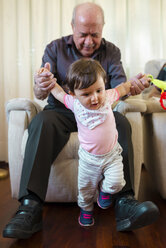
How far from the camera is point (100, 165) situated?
103cm

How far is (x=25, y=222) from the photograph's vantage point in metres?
0.95

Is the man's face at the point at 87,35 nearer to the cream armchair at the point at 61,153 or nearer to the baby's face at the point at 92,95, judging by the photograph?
the cream armchair at the point at 61,153

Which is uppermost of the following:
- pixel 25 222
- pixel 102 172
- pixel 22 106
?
pixel 22 106

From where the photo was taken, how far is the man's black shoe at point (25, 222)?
0.90 metres

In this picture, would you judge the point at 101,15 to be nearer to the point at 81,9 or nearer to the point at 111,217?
the point at 81,9

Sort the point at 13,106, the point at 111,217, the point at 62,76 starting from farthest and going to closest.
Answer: the point at 62,76
the point at 13,106
the point at 111,217

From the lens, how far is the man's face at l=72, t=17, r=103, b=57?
4.52 ft

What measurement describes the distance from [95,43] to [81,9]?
199mm

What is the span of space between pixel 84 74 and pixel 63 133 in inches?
14.3

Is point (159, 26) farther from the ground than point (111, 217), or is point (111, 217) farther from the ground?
point (159, 26)

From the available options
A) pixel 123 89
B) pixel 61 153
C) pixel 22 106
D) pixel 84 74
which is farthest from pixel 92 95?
pixel 22 106

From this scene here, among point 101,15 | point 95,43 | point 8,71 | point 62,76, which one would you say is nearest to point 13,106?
point 62,76

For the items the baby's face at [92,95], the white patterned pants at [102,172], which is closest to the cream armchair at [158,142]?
the white patterned pants at [102,172]

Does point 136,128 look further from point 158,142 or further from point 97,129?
point 97,129
